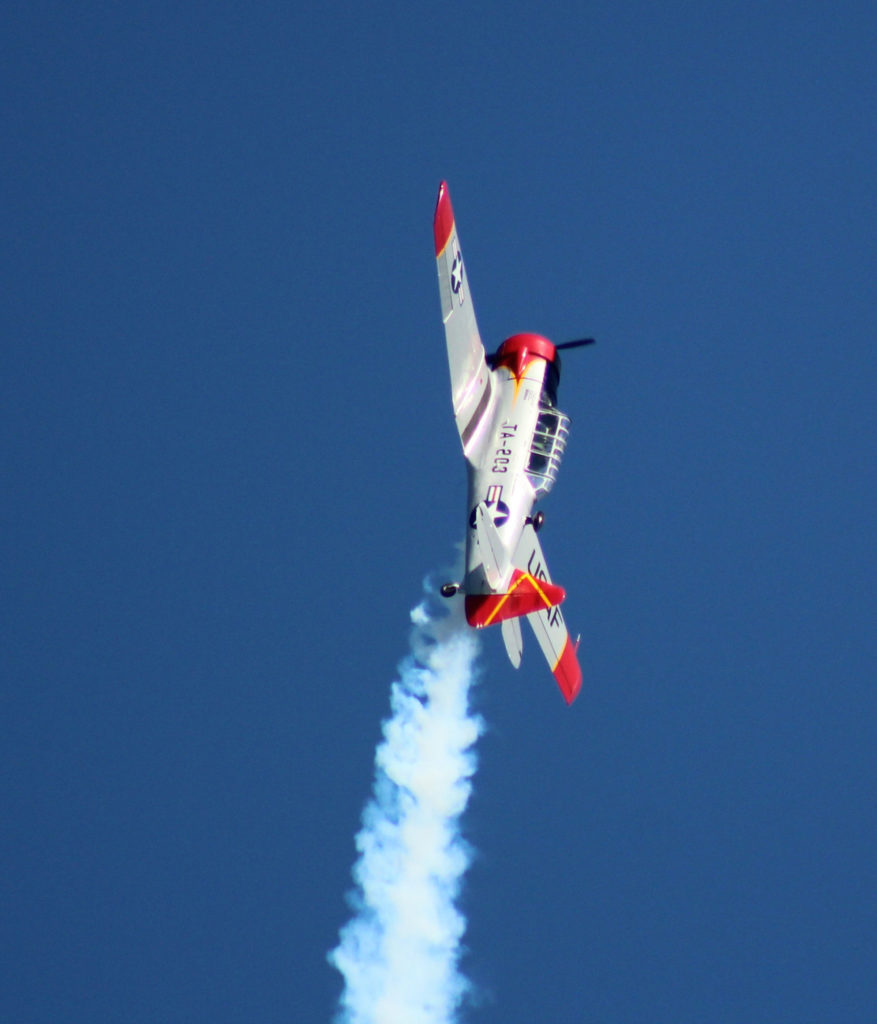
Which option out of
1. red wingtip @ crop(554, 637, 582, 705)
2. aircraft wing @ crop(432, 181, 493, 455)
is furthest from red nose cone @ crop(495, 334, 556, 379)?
red wingtip @ crop(554, 637, 582, 705)

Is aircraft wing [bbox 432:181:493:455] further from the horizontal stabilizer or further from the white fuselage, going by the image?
the horizontal stabilizer

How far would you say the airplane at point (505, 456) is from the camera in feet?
159

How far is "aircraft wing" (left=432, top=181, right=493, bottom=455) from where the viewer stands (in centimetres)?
5269

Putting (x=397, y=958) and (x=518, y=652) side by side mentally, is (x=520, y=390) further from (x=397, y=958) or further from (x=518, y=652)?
(x=397, y=958)

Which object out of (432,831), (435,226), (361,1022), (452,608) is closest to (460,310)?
(435,226)

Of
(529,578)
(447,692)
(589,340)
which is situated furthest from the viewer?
(589,340)

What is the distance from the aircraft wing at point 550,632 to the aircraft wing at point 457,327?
2.62 m

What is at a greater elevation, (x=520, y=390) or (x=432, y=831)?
(x=520, y=390)

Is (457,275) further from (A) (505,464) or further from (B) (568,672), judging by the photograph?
(B) (568,672)

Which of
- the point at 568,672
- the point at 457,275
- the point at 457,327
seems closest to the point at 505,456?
the point at 457,327

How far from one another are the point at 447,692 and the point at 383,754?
1981mm

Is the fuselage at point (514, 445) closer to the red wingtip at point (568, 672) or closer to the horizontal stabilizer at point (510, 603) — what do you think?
the horizontal stabilizer at point (510, 603)

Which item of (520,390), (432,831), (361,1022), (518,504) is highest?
(520,390)

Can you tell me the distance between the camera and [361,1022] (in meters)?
52.5
